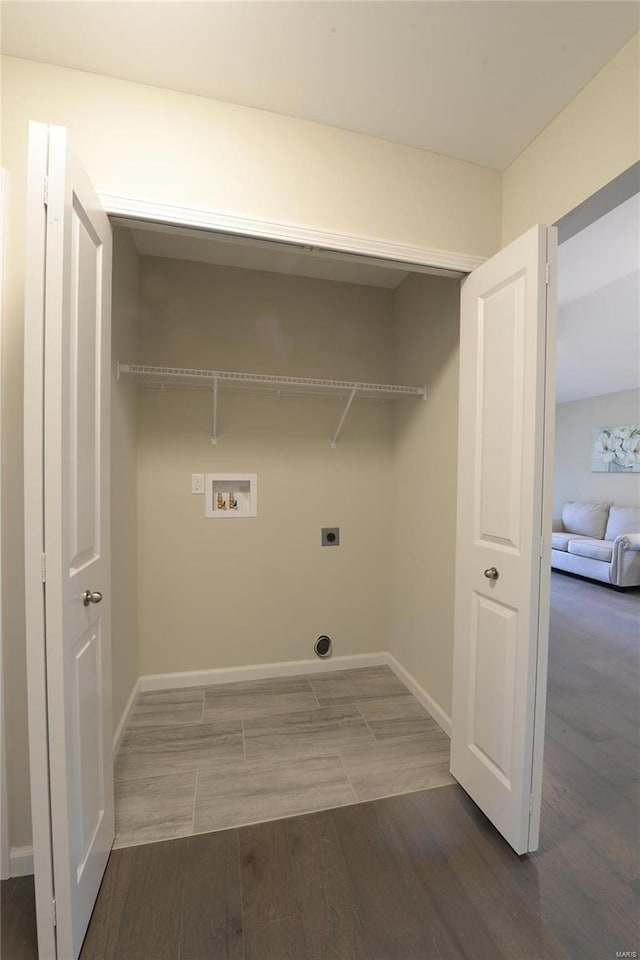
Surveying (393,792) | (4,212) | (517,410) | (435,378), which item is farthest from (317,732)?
(4,212)

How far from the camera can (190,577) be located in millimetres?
2438

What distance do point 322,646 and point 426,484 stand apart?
1296mm

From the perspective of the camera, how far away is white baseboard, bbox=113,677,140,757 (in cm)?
190

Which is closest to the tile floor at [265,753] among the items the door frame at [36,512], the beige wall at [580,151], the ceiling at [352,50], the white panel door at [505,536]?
the white panel door at [505,536]

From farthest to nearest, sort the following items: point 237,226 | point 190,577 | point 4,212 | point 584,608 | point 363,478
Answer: point 584,608 → point 363,478 → point 190,577 → point 237,226 → point 4,212

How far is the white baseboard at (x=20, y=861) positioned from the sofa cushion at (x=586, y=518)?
6420mm

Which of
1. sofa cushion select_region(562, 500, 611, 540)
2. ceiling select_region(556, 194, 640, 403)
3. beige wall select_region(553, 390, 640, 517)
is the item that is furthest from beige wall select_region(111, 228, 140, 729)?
sofa cushion select_region(562, 500, 611, 540)

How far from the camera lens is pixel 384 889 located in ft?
4.21

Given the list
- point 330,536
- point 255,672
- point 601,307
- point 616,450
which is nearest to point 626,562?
point 616,450

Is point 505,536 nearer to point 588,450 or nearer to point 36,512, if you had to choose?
point 36,512

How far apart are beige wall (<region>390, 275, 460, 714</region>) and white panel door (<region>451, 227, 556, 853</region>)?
1.29 feet

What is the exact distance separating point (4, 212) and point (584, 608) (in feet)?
17.2

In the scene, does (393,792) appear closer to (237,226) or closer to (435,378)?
(435,378)

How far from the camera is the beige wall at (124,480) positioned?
189cm
